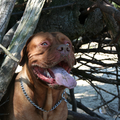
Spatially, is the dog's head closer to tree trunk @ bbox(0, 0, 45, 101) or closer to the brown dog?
the brown dog

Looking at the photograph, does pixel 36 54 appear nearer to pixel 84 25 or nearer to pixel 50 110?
pixel 50 110

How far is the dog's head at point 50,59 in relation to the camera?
1.74 meters

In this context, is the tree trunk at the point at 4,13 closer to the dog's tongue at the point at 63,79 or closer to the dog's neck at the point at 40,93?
the dog's neck at the point at 40,93

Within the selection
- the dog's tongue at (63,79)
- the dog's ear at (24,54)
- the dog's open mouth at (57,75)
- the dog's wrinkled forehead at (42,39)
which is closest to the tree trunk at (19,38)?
the dog's ear at (24,54)

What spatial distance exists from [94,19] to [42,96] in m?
1.92

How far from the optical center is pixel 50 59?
1.74 meters

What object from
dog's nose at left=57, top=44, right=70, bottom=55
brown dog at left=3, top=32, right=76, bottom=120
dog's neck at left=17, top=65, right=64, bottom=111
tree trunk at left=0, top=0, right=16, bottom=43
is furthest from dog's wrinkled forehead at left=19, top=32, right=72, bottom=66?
tree trunk at left=0, top=0, right=16, bottom=43

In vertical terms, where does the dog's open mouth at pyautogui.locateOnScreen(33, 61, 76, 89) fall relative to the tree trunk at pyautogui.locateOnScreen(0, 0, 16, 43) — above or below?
below

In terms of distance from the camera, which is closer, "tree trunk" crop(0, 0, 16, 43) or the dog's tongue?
the dog's tongue

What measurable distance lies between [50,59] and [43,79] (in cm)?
21

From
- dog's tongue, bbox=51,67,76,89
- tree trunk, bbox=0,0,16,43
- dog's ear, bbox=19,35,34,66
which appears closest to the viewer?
dog's tongue, bbox=51,67,76,89

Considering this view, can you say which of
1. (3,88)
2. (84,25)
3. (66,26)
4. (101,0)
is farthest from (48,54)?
(84,25)

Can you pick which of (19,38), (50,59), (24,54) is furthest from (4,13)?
(50,59)

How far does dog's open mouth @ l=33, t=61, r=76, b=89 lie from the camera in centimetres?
171
